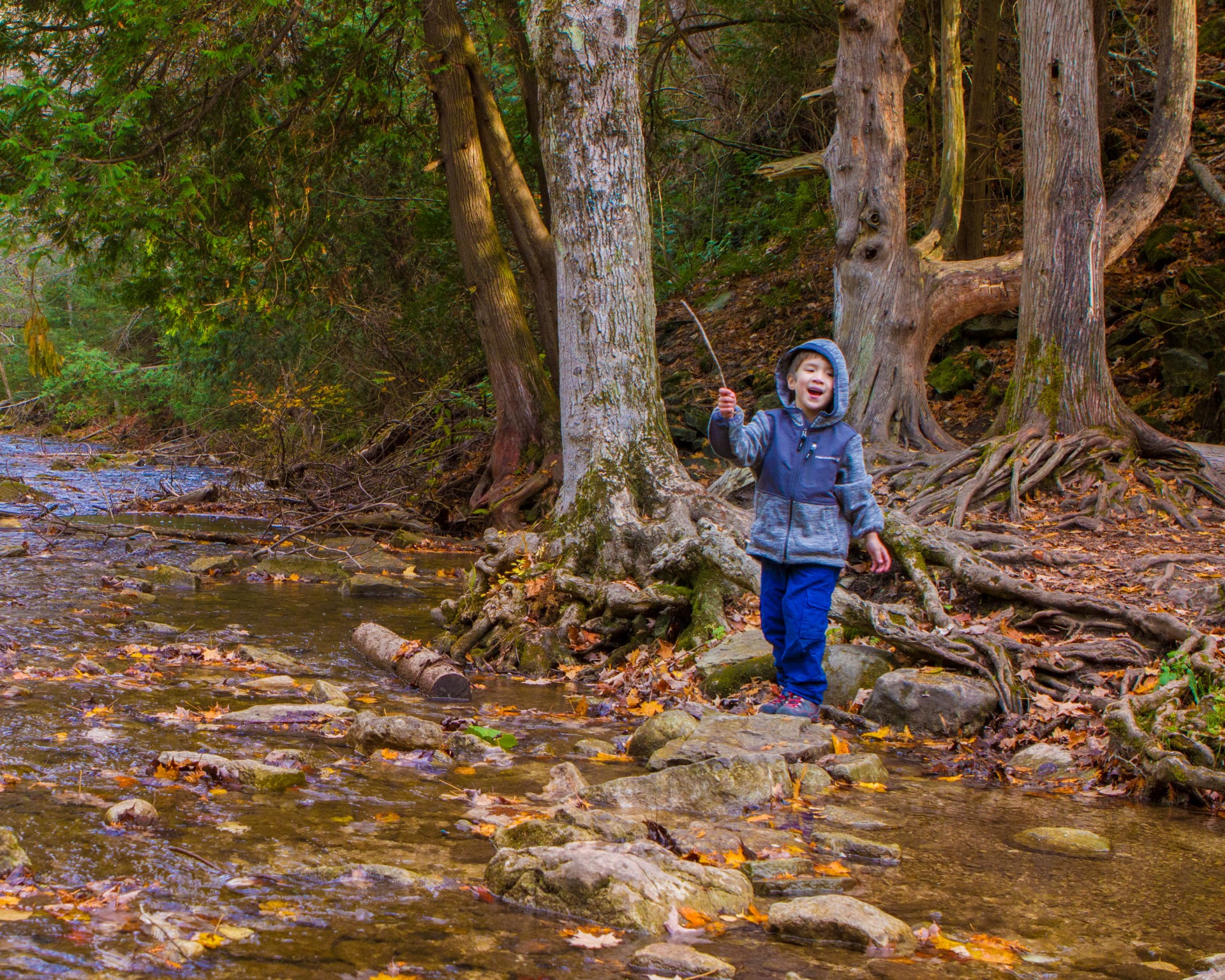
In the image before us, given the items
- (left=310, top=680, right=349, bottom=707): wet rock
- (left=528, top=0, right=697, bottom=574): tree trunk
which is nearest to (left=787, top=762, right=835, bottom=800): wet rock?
(left=310, top=680, right=349, bottom=707): wet rock

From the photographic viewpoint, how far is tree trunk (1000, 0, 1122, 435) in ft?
32.9

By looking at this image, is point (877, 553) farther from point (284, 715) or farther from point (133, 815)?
point (133, 815)

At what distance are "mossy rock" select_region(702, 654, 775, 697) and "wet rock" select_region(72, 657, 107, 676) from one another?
3319 mm

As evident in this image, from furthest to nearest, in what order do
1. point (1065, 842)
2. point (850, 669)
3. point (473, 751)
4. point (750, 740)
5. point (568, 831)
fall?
point (850, 669) < point (750, 740) < point (473, 751) < point (1065, 842) < point (568, 831)

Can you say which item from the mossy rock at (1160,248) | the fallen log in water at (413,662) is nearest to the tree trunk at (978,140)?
the mossy rock at (1160,248)

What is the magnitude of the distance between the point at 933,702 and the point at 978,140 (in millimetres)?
11685

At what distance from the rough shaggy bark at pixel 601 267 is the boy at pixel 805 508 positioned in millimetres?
2091

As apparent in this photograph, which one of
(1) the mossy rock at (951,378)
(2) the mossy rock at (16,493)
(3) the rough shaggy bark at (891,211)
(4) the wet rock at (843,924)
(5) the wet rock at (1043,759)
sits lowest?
(5) the wet rock at (1043,759)

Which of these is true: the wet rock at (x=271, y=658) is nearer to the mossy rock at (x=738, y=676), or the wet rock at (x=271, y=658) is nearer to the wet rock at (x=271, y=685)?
the wet rock at (x=271, y=685)

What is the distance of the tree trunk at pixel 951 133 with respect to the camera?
12.5 metres

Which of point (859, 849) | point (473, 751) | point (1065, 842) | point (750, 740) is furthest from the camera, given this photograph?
point (750, 740)

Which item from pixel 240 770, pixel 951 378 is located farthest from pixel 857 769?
pixel 951 378

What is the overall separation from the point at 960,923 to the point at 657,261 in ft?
59.6

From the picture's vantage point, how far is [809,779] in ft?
14.1
